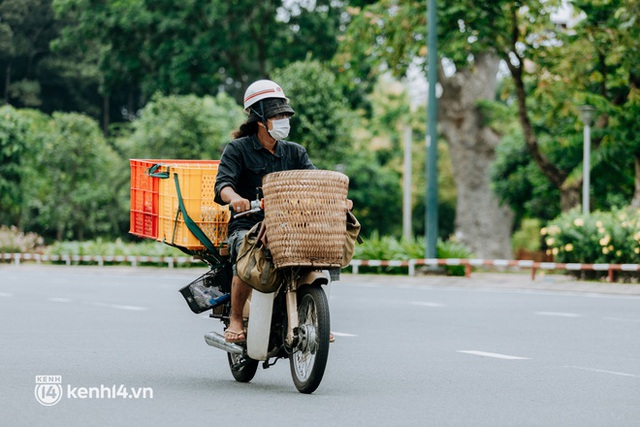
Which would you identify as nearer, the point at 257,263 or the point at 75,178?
the point at 257,263

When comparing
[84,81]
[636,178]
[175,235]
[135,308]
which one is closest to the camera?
[175,235]

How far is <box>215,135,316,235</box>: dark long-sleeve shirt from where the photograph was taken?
8.16 meters

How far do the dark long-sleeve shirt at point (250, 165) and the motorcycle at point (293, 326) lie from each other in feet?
0.75

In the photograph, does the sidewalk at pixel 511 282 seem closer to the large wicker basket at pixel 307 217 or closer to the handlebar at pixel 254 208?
the handlebar at pixel 254 208

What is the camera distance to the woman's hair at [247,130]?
8242 millimetres

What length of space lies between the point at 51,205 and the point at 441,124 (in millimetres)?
17711

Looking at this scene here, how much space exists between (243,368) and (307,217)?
155 cm

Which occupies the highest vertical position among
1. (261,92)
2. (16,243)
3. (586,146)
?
(586,146)

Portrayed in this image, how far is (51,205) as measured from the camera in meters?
49.0

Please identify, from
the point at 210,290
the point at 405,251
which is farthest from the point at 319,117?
the point at 210,290

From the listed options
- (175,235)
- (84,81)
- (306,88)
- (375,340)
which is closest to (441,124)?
Answer: (306,88)

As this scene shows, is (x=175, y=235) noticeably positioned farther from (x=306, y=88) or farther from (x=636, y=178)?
(x=306, y=88)

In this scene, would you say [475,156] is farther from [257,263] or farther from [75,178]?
[257,263]

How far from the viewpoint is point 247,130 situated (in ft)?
27.2
